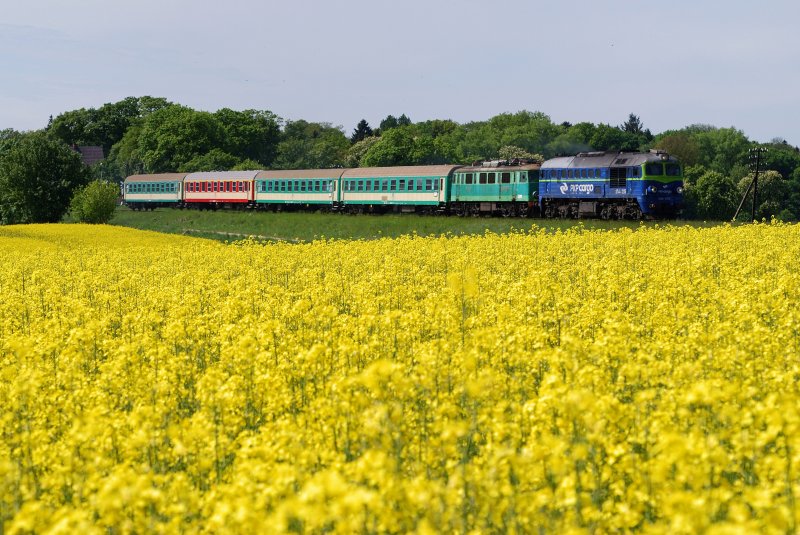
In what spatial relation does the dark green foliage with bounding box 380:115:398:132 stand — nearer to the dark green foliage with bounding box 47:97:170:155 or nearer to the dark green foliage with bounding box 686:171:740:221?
the dark green foliage with bounding box 47:97:170:155

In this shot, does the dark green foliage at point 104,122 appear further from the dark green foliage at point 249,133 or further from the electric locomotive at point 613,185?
the electric locomotive at point 613,185

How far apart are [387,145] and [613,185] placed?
7001cm

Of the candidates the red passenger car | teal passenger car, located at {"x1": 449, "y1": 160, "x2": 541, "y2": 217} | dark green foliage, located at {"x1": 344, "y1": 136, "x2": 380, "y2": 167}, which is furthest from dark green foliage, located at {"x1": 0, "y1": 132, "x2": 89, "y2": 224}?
dark green foliage, located at {"x1": 344, "y1": 136, "x2": 380, "y2": 167}

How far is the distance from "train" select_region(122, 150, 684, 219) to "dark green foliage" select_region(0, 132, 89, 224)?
11.0 m

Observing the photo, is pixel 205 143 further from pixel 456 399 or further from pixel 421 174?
pixel 456 399

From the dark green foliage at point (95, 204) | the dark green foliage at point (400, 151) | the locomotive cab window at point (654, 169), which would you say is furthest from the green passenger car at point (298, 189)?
the dark green foliage at point (400, 151)

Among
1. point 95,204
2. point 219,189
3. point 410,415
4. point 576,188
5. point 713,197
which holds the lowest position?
point 410,415

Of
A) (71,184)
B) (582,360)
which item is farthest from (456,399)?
(71,184)

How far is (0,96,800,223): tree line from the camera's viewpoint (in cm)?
10038

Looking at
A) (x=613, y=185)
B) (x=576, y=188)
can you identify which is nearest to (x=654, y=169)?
(x=613, y=185)

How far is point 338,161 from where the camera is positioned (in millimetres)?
135750

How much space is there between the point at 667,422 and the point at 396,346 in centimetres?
540

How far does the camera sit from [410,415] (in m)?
8.15

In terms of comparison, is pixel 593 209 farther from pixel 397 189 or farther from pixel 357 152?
pixel 357 152
